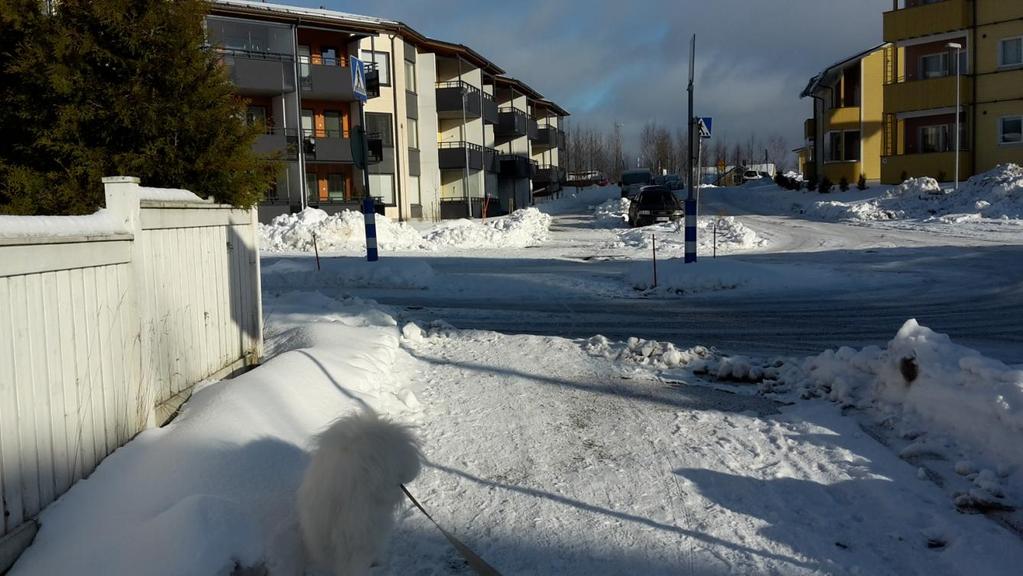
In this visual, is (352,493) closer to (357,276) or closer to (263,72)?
(357,276)

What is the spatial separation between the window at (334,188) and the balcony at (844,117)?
28980 millimetres

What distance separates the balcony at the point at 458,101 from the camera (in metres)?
47.4

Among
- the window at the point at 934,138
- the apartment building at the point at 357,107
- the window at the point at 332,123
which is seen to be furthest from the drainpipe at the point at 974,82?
the window at the point at 332,123

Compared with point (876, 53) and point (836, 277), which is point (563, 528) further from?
point (876, 53)

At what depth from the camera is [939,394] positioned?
6.07 meters

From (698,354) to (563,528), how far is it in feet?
15.7

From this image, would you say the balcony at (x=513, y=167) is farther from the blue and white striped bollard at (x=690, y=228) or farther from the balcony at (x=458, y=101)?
the blue and white striped bollard at (x=690, y=228)

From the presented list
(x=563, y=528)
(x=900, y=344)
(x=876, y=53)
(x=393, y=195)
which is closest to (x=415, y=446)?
(x=563, y=528)

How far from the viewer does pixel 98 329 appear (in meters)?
4.81

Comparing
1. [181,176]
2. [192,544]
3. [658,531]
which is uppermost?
[181,176]

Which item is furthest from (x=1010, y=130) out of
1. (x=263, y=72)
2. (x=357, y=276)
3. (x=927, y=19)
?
(x=263, y=72)

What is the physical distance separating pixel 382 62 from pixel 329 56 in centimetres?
273

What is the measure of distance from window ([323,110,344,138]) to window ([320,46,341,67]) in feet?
8.17

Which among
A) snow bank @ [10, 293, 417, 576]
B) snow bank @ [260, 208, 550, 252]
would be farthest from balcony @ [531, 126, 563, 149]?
snow bank @ [10, 293, 417, 576]
